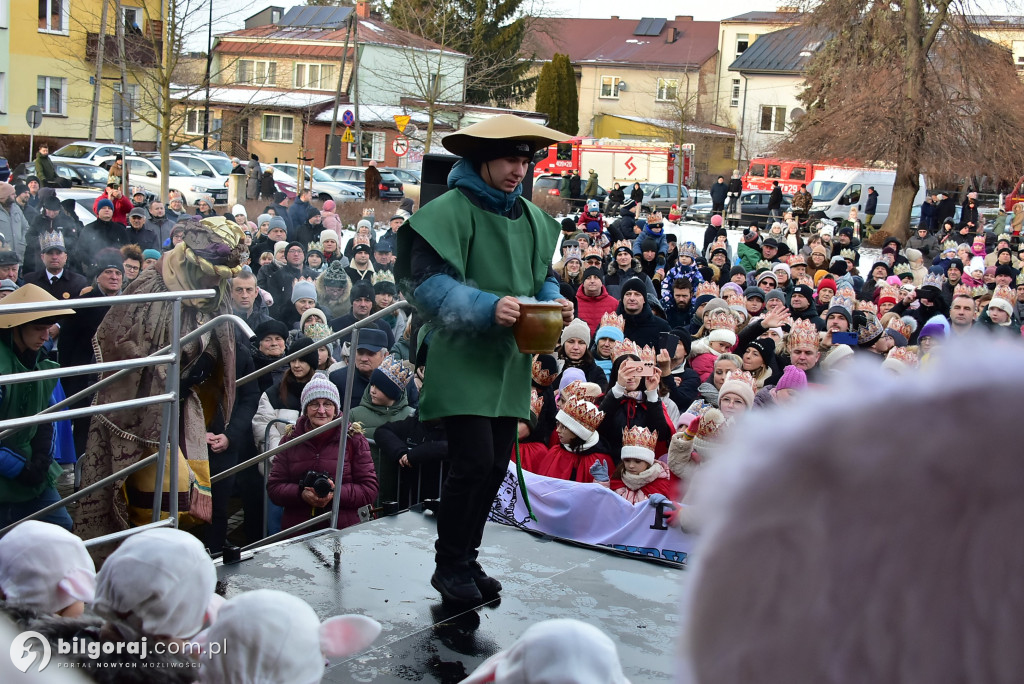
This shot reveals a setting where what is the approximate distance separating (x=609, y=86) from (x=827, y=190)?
41276 millimetres

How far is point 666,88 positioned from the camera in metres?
72.1

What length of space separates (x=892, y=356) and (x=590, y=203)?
1118cm

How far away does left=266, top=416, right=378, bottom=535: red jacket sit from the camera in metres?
5.68

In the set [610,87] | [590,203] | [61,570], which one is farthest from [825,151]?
[610,87]

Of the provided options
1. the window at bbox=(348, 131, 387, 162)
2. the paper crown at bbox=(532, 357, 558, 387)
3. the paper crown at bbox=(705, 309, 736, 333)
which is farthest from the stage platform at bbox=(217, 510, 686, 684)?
the window at bbox=(348, 131, 387, 162)

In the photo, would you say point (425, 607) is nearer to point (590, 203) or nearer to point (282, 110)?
point (590, 203)

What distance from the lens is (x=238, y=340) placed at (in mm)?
6086

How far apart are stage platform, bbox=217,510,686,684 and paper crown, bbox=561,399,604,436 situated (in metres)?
1.22

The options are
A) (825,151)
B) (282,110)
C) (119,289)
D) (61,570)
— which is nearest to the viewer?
(61,570)

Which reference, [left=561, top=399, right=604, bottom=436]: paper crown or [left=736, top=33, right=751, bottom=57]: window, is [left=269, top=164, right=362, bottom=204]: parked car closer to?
[left=561, top=399, right=604, bottom=436]: paper crown

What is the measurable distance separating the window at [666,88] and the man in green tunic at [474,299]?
6966 cm

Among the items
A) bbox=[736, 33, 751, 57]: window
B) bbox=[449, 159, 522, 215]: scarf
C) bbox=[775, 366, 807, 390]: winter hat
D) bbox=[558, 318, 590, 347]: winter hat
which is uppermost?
bbox=[736, 33, 751, 57]: window

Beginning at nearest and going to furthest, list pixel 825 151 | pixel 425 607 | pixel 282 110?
pixel 425 607 → pixel 825 151 → pixel 282 110

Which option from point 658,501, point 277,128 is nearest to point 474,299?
point 658,501
